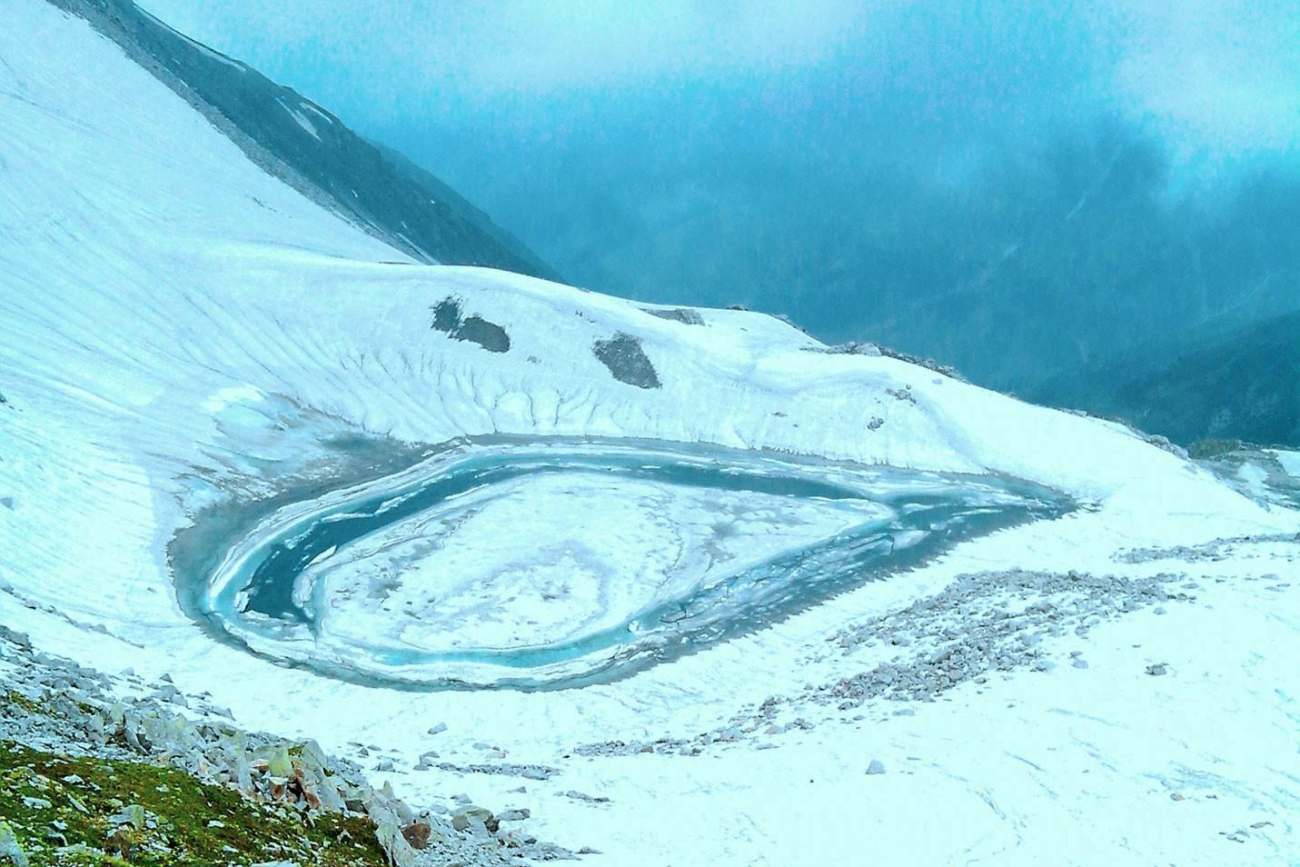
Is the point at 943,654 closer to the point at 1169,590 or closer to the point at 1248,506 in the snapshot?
the point at 1169,590

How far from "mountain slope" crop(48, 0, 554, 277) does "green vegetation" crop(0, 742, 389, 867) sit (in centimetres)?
7653

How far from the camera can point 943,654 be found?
2222 cm

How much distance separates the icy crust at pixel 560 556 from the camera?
27.2m

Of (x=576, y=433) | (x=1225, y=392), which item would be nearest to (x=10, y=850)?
(x=576, y=433)

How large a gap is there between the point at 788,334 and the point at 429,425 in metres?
32.4

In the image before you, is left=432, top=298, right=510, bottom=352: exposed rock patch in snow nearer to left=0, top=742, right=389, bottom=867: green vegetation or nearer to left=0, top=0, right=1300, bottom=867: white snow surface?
left=0, top=0, right=1300, bottom=867: white snow surface

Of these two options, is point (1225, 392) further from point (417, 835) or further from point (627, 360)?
point (417, 835)

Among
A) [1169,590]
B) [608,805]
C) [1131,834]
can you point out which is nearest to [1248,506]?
[1169,590]

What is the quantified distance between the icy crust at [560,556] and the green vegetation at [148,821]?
1540 centimetres

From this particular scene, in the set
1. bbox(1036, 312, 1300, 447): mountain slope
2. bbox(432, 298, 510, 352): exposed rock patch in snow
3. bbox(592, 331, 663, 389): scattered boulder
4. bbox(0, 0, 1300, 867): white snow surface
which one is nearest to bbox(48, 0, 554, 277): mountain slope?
bbox(0, 0, 1300, 867): white snow surface

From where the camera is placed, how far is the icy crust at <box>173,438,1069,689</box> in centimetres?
2719

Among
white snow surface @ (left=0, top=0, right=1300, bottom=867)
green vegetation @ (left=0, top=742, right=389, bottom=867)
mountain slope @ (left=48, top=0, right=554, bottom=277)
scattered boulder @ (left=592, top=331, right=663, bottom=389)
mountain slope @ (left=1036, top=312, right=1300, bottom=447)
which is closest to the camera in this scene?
green vegetation @ (left=0, top=742, right=389, bottom=867)

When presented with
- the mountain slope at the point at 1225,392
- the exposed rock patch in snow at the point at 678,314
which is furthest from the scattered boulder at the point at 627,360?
the mountain slope at the point at 1225,392

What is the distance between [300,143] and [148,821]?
335 ft
